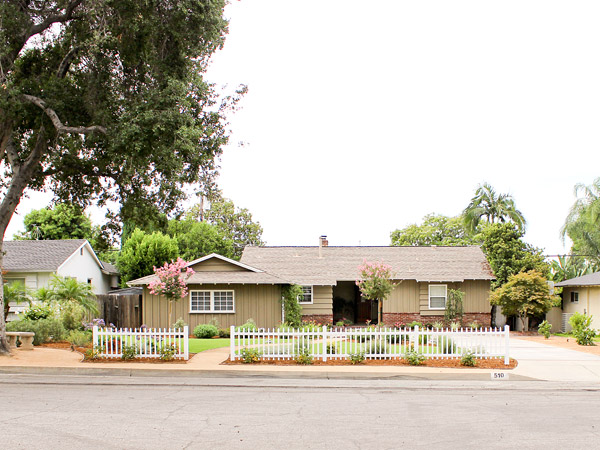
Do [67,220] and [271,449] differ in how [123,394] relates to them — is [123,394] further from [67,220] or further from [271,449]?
[67,220]

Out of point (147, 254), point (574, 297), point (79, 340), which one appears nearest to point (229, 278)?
point (79, 340)

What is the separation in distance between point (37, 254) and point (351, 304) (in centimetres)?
1882

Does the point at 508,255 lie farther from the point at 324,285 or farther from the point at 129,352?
the point at 129,352

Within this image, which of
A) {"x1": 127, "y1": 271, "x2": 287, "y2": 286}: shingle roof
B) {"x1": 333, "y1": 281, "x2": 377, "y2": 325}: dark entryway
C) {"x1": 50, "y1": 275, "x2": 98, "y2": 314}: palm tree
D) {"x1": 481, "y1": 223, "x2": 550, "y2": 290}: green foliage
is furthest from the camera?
{"x1": 333, "y1": 281, "x2": 377, "y2": 325}: dark entryway

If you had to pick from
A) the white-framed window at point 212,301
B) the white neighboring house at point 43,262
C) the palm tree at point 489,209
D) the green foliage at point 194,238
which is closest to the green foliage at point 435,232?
the palm tree at point 489,209

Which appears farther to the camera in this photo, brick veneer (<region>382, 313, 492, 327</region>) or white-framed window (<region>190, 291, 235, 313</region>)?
brick veneer (<region>382, 313, 492, 327</region>)

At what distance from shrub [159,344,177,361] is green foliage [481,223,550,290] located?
23.1m

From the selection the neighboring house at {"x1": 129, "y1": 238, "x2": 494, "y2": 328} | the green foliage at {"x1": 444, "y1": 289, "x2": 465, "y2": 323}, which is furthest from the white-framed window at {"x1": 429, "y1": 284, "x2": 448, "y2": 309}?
the green foliage at {"x1": 444, "y1": 289, "x2": 465, "y2": 323}

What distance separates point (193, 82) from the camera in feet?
50.6

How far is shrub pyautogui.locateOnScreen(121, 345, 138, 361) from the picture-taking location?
15.6 meters

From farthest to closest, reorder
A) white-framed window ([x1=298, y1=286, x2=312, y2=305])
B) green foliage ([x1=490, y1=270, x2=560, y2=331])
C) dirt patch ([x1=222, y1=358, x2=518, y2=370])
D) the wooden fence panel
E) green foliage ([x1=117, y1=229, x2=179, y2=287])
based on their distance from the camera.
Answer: green foliage ([x1=117, y1=229, x2=179, y2=287])
white-framed window ([x1=298, y1=286, x2=312, y2=305])
green foliage ([x1=490, y1=270, x2=560, y2=331])
the wooden fence panel
dirt patch ([x1=222, y1=358, x2=518, y2=370])

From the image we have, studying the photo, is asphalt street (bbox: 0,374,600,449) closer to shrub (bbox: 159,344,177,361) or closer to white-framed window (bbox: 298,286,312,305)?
shrub (bbox: 159,344,177,361)

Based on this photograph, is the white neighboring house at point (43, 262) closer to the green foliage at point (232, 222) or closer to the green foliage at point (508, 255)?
the green foliage at point (232, 222)

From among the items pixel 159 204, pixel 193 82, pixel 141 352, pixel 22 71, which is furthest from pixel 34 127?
pixel 141 352
